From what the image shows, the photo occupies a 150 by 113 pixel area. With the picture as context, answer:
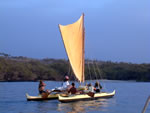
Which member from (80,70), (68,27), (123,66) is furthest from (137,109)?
(123,66)

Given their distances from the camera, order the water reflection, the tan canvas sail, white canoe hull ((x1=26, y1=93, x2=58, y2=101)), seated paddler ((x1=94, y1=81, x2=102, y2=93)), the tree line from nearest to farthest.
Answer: the water reflection
white canoe hull ((x1=26, y1=93, x2=58, y2=101))
the tan canvas sail
seated paddler ((x1=94, y1=81, x2=102, y2=93))
the tree line

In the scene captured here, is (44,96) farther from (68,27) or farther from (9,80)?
(9,80)

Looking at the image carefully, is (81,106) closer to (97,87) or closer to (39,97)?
(39,97)

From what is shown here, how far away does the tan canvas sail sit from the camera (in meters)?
27.3

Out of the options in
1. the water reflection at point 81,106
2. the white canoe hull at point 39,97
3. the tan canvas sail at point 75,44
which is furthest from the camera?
the tan canvas sail at point 75,44

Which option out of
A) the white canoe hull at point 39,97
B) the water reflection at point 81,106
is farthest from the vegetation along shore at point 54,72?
the water reflection at point 81,106

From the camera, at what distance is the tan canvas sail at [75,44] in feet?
89.5

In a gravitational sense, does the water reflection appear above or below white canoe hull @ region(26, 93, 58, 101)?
below

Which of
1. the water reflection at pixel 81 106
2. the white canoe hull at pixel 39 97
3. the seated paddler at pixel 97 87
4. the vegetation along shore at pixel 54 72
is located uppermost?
the vegetation along shore at pixel 54 72

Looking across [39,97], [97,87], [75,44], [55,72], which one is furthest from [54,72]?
[39,97]

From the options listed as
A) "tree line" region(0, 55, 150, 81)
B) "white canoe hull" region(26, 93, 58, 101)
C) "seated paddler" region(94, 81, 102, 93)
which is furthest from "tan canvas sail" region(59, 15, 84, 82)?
"tree line" region(0, 55, 150, 81)

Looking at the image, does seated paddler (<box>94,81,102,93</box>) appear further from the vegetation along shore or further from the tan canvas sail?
the vegetation along shore

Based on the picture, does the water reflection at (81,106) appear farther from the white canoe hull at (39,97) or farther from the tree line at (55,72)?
the tree line at (55,72)

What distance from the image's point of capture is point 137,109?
23984 millimetres
